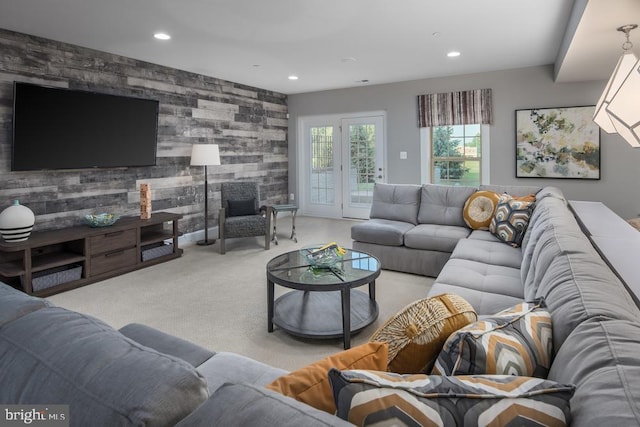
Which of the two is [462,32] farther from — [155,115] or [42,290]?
[42,290]

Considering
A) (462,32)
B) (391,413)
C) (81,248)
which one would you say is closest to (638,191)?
(462,32)

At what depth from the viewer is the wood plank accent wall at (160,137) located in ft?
12.4

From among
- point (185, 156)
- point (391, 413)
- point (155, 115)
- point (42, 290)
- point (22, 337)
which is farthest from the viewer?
point (185, 156)

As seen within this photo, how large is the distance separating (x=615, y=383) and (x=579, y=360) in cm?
17

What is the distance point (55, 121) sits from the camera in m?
3.89

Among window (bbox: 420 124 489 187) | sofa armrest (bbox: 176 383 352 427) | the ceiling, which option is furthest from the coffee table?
window (bbox: 420 124 489 187)

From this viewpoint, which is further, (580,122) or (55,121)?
(580,122)

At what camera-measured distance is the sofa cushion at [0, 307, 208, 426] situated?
27.1 inches

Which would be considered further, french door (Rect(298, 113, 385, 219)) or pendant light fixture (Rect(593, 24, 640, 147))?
french door (Rect(298, 113, 385, 219))

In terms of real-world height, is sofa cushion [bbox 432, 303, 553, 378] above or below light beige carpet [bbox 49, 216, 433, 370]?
above

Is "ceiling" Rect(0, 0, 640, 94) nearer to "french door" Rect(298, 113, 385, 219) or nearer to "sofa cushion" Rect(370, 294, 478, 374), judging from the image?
"french door" Rect(298, 113, 385, 219)

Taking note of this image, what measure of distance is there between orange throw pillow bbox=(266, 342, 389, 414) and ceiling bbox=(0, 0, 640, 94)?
2.91 m

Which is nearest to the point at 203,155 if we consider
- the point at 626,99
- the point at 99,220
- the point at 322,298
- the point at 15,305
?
the point at 99,220

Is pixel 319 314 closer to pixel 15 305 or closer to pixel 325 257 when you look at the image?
pixel 325 257
